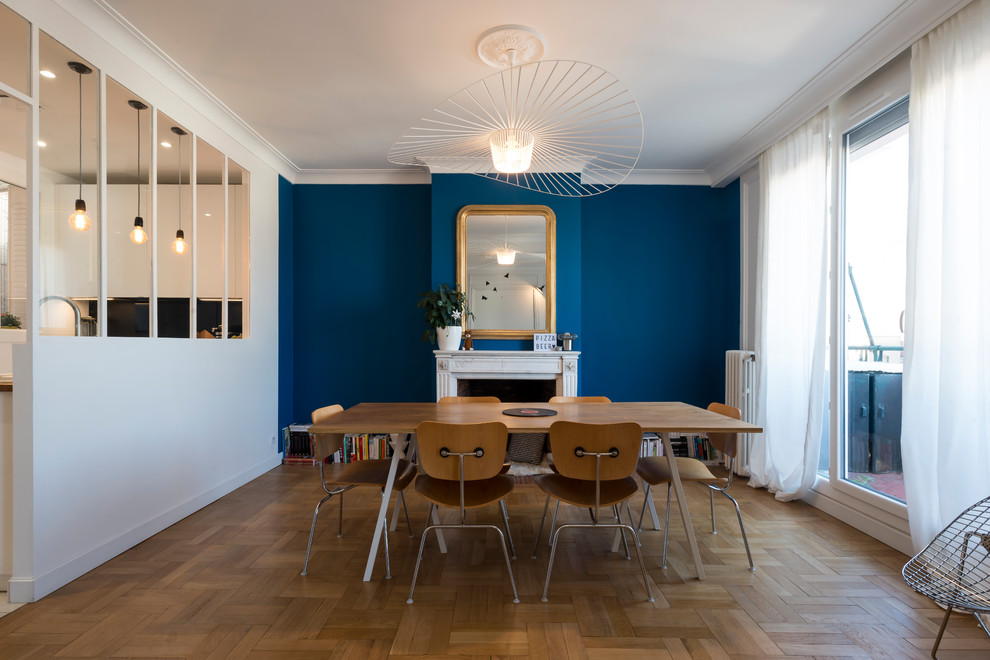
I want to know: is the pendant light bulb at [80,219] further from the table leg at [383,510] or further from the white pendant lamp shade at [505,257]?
the white pendant lamp shade at [505,257]

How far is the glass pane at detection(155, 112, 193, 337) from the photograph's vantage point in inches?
148

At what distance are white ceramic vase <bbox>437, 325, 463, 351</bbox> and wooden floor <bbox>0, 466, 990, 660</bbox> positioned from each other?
2.06 metres

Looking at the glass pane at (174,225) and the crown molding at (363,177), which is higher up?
the crown molding at (363,177)

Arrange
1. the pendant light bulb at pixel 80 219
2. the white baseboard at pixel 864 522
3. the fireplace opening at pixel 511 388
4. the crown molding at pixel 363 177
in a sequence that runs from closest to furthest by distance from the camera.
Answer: the white baseboard at pixel 864 522
the pendant light bulb at pixel 80 219
the fireplace opening at pixel 511 388
the crown molding at pixel 363 177

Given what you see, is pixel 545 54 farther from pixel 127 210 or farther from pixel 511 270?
pixel 127 210

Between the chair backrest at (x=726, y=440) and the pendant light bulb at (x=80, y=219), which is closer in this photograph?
the chair backrest at (x=726, y=440)

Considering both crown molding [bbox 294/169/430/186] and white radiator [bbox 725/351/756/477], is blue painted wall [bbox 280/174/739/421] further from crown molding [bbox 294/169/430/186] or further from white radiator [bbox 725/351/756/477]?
white radiator [bbox 725/351/756/477]

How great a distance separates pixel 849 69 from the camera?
324 cm

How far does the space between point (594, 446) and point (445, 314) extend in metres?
2.84

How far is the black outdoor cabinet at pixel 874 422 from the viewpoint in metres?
3.24

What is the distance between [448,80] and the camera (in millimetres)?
3529

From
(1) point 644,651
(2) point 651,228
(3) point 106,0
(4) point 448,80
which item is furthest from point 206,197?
(1) point 644,651

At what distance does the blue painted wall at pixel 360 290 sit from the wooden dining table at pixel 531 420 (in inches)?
89.0

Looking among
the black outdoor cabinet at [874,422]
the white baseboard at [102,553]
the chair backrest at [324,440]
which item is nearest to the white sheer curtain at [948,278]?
the black outdoor cabinet at [874,422]
